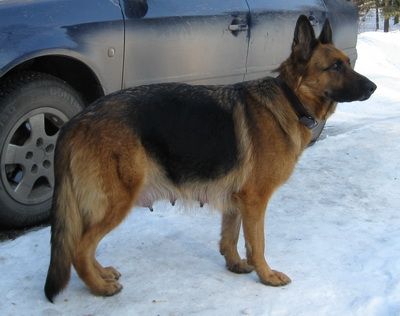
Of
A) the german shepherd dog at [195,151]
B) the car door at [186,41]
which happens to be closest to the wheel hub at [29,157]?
the car door at [186,41]

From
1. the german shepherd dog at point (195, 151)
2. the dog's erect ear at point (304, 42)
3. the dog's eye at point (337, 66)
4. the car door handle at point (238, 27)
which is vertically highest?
the dog's erect ear at point (304, 42)

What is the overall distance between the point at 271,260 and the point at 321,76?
4.27 ft

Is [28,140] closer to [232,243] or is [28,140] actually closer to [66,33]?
[66,33]

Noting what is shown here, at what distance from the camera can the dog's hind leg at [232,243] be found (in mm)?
3655

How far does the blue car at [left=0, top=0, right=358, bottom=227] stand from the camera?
3799mm

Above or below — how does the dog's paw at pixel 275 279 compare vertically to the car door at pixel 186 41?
below

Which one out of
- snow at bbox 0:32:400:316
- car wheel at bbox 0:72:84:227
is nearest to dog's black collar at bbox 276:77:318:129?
snow at bbox 0:32:400:316

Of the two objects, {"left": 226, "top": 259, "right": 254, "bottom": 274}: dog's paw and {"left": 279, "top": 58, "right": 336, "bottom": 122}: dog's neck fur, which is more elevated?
{"left": 279, "top": 58, "right": 336, "bottom": 122}: dog's neck fur

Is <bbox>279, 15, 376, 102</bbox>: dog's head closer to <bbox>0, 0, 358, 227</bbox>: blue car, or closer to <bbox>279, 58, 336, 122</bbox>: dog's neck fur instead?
<bbox>279, 58, 336, 122</bbox>: dog's neck fur

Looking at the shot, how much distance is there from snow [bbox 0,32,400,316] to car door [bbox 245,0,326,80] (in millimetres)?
1162

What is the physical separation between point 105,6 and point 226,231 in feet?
6.36

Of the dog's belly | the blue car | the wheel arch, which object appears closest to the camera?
the dog's belly

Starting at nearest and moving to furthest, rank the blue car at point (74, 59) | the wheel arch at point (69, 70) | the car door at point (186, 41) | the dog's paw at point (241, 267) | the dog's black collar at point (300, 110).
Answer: the dog's black collar at point (300, 110), the dog's paw at point (241, 267), the blue car at point (74, 59), the wheel arch at point (69, 70), the car door at point (186, 41)

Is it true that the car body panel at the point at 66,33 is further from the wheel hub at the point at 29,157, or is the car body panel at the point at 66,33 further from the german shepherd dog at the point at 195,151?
the german shepherd dog at the point at 195,151
